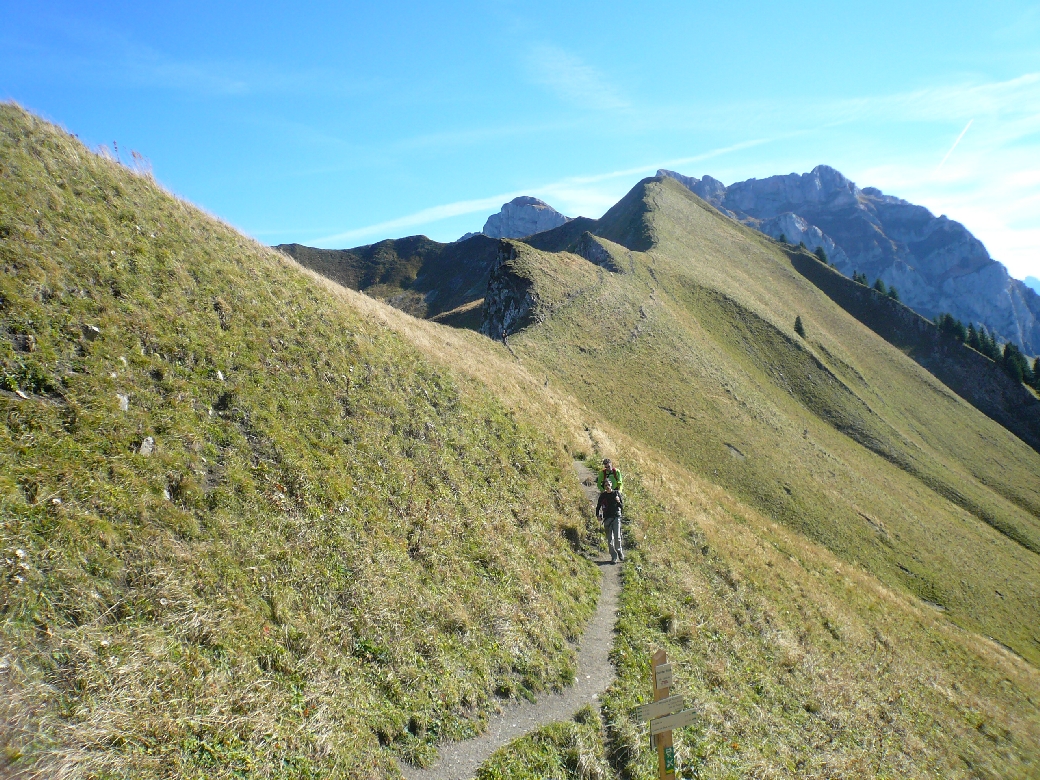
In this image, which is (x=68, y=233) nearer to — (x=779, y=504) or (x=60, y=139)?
(x=60, y=139)

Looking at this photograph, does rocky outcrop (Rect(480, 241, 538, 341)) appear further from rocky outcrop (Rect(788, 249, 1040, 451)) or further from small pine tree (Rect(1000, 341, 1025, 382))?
small pine tree (Rect(1000, 341, 1025, 382))

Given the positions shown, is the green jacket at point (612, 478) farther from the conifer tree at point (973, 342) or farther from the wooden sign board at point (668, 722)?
the conifer tree at point (973, 342)

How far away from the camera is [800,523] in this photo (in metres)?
37.7

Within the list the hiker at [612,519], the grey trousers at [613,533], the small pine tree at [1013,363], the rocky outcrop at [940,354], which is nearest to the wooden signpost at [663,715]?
the hiker at [612,519]

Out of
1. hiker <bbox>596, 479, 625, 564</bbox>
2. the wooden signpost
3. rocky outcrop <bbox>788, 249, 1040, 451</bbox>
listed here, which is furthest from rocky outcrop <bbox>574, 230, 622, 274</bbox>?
the wooden signpost

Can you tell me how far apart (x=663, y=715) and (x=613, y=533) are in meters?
10.9

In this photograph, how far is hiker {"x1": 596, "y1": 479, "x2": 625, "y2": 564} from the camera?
17469mm

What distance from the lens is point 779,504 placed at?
38.6 m

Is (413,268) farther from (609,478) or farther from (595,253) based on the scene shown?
(609,478)

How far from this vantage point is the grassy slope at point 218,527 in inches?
258

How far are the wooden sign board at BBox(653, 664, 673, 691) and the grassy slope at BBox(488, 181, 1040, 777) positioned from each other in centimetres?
348

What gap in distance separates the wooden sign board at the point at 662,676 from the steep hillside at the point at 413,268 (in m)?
106

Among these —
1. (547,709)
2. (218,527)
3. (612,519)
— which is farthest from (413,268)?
(547,709)

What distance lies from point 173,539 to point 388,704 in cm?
413
